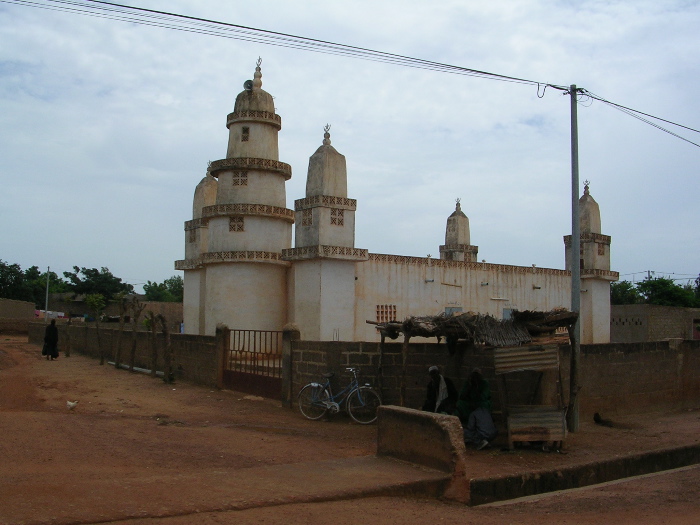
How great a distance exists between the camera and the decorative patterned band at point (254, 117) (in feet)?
70.6

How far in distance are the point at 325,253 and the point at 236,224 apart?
3.74 meters

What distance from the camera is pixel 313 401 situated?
13.3 m

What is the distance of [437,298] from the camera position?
2319 centimetres

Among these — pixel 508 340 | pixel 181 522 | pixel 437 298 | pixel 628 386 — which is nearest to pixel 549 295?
pixel 437 298

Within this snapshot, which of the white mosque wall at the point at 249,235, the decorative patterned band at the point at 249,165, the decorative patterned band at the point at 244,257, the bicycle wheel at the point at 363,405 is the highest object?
the decorative patterned band at the point at 249,165

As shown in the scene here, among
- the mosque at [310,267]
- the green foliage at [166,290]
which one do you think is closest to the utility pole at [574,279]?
the mosque at [310,267]

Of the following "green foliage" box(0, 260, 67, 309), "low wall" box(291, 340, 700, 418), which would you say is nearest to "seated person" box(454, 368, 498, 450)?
"low wall" box(291, 340, 700, 418)

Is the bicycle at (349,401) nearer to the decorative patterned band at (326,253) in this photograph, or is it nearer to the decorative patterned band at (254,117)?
the decorative patterned band at (326,253)

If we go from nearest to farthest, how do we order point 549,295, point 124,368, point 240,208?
point 240,208, point 124,368, point 549,295

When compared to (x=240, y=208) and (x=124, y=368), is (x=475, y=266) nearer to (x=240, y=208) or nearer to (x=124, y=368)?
(x=240, y=208)

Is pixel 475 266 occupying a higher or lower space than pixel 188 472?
higher

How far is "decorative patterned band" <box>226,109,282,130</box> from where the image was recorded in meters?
21.5

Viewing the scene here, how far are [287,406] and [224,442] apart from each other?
3.62m

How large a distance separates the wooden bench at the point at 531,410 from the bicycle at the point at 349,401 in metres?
2.70
